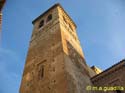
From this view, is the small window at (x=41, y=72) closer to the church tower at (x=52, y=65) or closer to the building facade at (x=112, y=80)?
the church tower at (x=52, y=65)

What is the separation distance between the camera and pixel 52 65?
445 inches

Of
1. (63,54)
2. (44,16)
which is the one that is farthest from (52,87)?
(44,16)

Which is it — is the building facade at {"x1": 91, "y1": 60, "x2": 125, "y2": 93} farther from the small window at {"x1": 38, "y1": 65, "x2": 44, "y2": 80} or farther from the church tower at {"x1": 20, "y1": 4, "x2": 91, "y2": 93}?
the small window at {"x1": 38, "y1": 65, "x2": 44, "y2": 80}

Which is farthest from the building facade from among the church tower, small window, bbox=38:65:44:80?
small window, bbox=38:65:44:80

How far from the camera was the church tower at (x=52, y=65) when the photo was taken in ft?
33.8

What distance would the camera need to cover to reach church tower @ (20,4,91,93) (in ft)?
33.8

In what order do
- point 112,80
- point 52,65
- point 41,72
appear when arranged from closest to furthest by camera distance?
point 52,65 < point 41,72 < point 112,80

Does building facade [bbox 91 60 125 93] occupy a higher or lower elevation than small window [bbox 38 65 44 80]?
lower

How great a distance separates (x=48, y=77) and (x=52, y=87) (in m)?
0.85

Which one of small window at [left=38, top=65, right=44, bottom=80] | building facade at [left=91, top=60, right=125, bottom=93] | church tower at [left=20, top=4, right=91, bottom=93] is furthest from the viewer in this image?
building facade at [left=91, top=60, right=125, bottom=93]

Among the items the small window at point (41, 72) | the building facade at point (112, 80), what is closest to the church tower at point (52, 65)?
the small window at point (41, 72)

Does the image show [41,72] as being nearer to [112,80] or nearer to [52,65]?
[52,65]

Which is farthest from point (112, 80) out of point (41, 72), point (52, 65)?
point (41, 72)

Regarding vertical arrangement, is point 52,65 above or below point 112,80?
above
